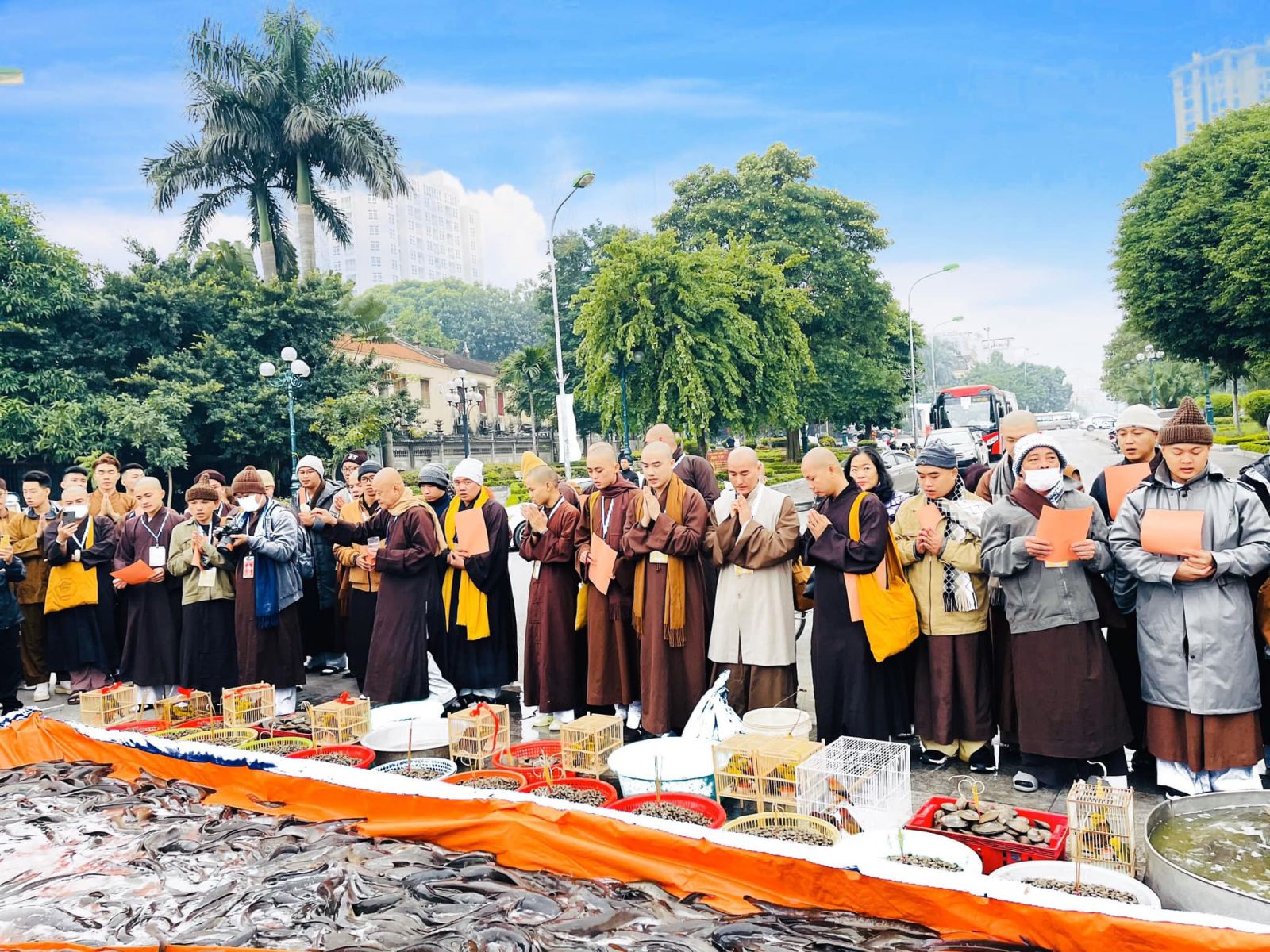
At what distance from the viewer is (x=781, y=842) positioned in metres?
3.18

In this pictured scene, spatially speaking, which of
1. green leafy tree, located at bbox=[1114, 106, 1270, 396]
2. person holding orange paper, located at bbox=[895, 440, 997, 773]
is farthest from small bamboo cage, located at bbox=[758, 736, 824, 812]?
green leafy tree, located at bbox=[1114, 106, 1270, 396]

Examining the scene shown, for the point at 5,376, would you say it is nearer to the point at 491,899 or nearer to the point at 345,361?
the point at 345,361

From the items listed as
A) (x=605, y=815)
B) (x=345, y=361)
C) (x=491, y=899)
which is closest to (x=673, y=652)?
(x=605, y=815)

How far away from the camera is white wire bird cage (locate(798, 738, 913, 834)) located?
12.4ft

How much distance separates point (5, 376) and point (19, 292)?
2218 mm

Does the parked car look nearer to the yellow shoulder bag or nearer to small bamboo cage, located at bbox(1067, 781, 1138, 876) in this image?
the yellow shoulder bag

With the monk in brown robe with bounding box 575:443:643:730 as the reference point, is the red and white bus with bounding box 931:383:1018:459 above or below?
above

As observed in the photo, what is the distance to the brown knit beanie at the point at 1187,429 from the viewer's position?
4.16 metres

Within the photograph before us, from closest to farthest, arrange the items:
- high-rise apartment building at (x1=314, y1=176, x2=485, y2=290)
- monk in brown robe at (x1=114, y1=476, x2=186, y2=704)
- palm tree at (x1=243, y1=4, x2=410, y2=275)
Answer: monk in brown robe at (x1=114, y1=476, x2=186, y2=704) → palm tree at (x1=243, y1=4, x2=410, y2=275) → high-rise apartment building at (x1=314, y1=176, x2=485, y2=290)

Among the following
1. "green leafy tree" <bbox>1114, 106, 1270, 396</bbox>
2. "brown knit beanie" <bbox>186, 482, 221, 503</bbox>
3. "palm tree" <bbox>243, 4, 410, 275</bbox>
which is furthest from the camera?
"palm tree" <bbox>243, 4, 410, 275</bbox>

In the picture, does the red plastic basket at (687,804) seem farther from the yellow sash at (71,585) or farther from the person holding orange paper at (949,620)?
the yellow sash at (71,585)

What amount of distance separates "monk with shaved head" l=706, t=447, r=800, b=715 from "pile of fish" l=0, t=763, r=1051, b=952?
87.0 inches

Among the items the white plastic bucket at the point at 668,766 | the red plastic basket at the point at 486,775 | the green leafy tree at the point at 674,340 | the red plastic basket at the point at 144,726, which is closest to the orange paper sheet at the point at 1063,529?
the white plastic bucket at the point at 668,766

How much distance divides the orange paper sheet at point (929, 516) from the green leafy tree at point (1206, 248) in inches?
969
